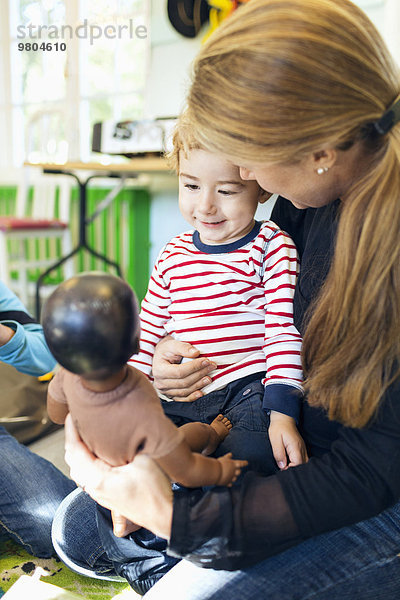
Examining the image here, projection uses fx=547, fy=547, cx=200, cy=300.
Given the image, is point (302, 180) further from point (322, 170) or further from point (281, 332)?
point (281, 332)

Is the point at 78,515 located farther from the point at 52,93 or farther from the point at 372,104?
the point at 52,93

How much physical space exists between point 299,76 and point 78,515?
0.88m

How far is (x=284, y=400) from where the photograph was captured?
0.85 meters

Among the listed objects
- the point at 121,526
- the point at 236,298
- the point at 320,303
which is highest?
the point at 320,303

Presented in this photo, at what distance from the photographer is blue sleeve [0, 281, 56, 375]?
1271 millimetres

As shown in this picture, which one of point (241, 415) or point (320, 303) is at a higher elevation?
point (320, 303)

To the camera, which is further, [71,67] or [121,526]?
[71,67]

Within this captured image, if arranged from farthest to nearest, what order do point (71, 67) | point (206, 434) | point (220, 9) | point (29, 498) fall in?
point (71, 67) → point (220, 9) → point (29, 498) → point (206, 434)

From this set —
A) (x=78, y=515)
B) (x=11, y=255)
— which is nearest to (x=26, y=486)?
(x=78, y=515)

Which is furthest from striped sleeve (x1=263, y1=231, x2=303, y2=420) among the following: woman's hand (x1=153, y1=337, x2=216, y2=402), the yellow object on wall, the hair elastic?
the yellow object on wall

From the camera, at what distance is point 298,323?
890 mm

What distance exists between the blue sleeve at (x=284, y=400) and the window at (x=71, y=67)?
3111mm

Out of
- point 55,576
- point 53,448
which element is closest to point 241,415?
point 55,576

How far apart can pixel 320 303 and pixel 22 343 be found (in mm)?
796
